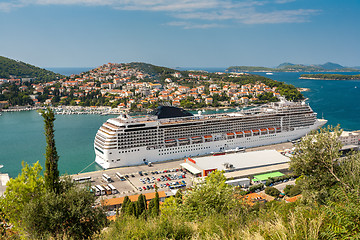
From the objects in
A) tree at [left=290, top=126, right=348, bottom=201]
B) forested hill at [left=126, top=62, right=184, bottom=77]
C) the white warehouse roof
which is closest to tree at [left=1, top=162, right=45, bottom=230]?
tree at [left=290, top=126, right=348, bottom=201]

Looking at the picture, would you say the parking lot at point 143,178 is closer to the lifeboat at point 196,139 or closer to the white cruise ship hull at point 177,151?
the white cruise ship hull at point 177,151

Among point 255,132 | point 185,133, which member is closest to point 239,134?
Result: point 255,132

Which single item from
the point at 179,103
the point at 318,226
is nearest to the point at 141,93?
the point at 179,103

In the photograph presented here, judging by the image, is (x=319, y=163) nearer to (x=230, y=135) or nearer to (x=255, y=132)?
(x=230, y=135)

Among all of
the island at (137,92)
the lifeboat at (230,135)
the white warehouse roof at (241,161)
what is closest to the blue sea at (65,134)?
the island at (137,92)

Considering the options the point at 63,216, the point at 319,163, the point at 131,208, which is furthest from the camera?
the point at 131,208
